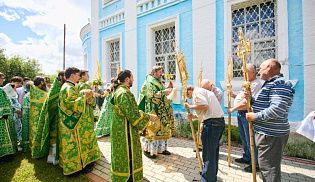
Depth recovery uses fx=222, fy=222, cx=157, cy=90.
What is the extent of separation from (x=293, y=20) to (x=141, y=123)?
4935mm

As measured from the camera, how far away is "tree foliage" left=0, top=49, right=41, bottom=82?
24.4 metres

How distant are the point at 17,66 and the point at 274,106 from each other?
28900 mm

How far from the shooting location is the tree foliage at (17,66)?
24372 millimetres

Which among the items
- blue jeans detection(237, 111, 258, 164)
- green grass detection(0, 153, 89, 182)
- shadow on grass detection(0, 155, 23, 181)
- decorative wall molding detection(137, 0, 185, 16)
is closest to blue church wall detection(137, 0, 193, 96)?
decorative wall molding detection(137, 0, 185, 16)

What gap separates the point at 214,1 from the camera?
7.10 metres

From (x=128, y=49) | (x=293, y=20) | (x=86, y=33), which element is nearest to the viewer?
(x=293, y=20)

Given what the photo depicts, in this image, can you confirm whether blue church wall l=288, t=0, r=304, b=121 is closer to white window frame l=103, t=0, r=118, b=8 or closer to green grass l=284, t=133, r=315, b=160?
green grass l=284, t=133, r=315, b=160

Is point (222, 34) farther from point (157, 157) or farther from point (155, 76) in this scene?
point (157, 157)

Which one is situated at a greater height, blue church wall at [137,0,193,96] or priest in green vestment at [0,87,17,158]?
A: blue church wall at [137,0,193,96]

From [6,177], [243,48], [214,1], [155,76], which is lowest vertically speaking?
[6,177]

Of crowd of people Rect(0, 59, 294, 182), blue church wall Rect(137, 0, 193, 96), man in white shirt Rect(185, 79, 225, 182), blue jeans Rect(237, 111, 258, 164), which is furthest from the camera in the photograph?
blue church wall Rect(137, 0, 193, 96)

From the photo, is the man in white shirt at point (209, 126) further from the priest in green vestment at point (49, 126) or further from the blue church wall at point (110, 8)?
the blue church wall at point (110, 8)

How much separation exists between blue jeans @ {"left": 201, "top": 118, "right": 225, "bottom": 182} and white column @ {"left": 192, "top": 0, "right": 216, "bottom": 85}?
403 centimetres

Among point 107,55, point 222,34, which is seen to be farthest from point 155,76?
point 107,55
